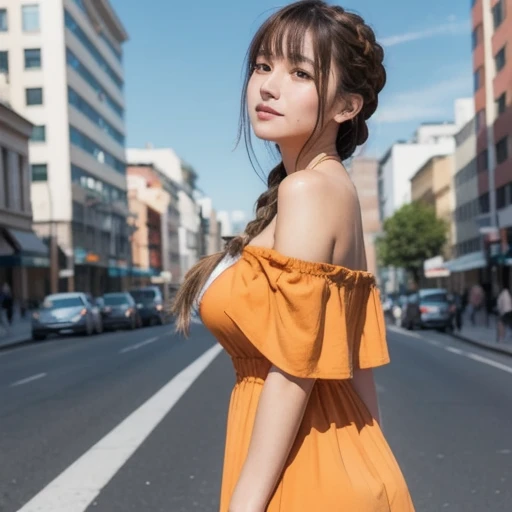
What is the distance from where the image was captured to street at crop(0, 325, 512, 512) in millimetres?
6820

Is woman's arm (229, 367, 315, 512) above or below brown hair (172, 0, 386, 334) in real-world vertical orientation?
below

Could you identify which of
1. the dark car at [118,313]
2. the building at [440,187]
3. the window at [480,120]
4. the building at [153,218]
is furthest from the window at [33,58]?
the building at [440,187]

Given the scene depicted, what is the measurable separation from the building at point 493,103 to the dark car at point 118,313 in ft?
65.1

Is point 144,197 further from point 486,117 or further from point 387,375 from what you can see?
point 387,375

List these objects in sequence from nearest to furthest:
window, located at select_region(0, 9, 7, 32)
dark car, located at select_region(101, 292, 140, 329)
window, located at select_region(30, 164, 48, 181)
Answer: dark car, located at select_region(101, 292, 140, 329), window, located at select_region(0, 9, 7, 32), window, located at select_region(30, 164, 48, 181)

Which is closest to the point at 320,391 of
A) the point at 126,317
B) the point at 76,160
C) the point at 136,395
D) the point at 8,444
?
the point at 8,444

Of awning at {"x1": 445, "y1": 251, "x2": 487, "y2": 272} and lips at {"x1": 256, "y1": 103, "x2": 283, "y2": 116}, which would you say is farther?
awning at {"x1": 445, "y1": 251, "x2": 487, "y2": 272}

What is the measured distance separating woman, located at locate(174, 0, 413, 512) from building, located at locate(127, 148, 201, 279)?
455 feet

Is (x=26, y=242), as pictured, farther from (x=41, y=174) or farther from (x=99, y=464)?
(x=99, y=464)

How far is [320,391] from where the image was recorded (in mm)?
2029

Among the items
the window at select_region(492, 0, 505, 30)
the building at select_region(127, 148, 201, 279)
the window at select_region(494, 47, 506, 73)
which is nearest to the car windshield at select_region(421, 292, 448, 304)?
the window at select_region(494, 47, 506, 73)

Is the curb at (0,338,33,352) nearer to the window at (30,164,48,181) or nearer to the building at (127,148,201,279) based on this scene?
the window at (30,164,48,181)

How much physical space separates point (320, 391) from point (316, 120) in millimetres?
540

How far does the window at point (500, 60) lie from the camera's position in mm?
56938
